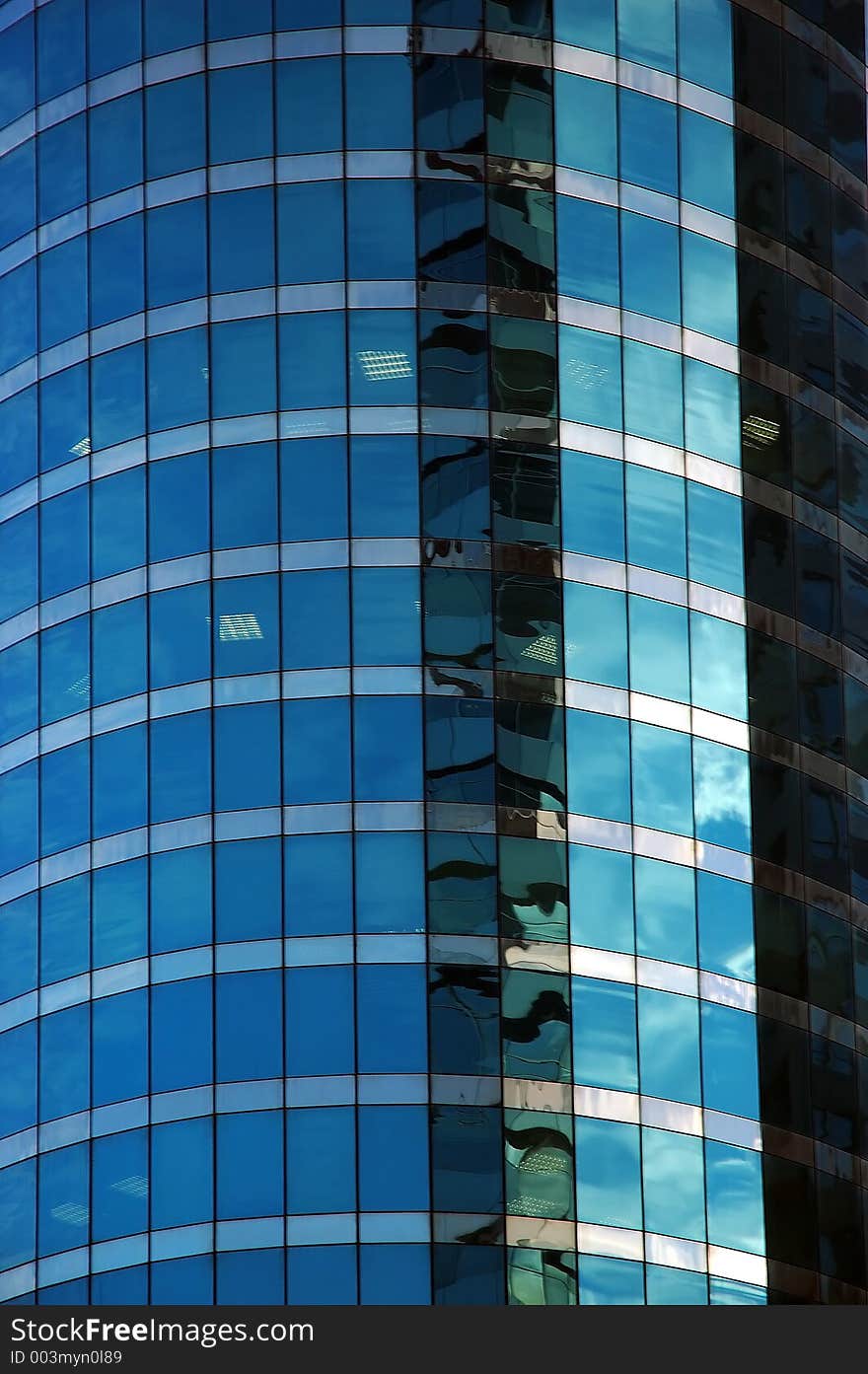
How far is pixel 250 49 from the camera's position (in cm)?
8444

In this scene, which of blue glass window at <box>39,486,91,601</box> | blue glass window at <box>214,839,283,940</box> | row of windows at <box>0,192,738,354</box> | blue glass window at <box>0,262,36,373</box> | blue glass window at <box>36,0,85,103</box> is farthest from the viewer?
blue glass window at <box>36,0,85,103</box>

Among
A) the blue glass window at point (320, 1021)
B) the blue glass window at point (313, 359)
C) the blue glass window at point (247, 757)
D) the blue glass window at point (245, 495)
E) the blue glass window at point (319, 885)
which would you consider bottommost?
the blue glass window at point (320, 1021)

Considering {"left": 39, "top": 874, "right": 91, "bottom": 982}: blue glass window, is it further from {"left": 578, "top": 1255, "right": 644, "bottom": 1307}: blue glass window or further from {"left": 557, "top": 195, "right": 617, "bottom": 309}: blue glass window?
{"left": 557, "top": 195, "right": 617, "bottom": 309}: blue glass window

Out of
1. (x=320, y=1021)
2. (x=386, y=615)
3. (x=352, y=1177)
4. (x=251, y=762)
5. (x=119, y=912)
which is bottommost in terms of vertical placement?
(x=352, y=1177)

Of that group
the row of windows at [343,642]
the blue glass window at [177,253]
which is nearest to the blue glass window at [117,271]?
the blue glass window at [177,253]

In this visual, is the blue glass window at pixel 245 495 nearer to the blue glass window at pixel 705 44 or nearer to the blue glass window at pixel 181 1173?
the blue glass window at pixel 181 1173

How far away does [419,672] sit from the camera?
79.6 meters

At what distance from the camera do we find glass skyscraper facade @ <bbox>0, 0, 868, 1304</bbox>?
76.6 meters

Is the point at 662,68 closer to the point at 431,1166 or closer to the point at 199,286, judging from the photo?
the point at 199,286

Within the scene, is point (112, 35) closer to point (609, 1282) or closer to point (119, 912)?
point (119, 912)

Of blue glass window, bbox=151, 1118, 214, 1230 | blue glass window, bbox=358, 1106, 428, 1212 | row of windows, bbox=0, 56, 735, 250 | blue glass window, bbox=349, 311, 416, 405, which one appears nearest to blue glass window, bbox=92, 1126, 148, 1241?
blue glass window, bbox=151, 1118, 214, 1230

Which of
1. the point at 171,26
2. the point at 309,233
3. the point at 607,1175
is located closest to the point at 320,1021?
the point at 607,1175

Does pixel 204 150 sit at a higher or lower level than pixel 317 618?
higher

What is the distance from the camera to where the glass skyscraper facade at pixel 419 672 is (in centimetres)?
7662
